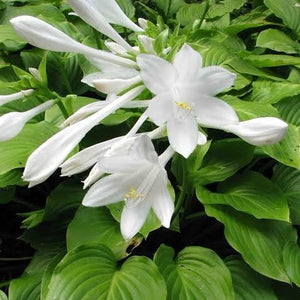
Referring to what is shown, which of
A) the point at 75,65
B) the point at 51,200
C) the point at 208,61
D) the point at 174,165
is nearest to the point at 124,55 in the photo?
the point at 174,165

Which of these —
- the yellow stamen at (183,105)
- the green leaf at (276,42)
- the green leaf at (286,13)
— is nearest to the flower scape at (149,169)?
the yellow stamen at (183,105)

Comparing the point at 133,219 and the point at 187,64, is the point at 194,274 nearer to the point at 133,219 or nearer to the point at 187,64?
the point at 133,219

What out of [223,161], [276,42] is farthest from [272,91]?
[276,42]

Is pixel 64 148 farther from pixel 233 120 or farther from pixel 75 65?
pixel 75 65

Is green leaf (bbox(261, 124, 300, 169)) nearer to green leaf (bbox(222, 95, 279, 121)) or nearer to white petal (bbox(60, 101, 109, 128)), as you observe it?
green leaf (bbox(222, 95, 279, 121))

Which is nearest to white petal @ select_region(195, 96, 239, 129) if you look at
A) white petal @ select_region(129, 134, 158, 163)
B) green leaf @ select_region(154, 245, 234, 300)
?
white petal @ select_region(129, 134, 158, 163)
